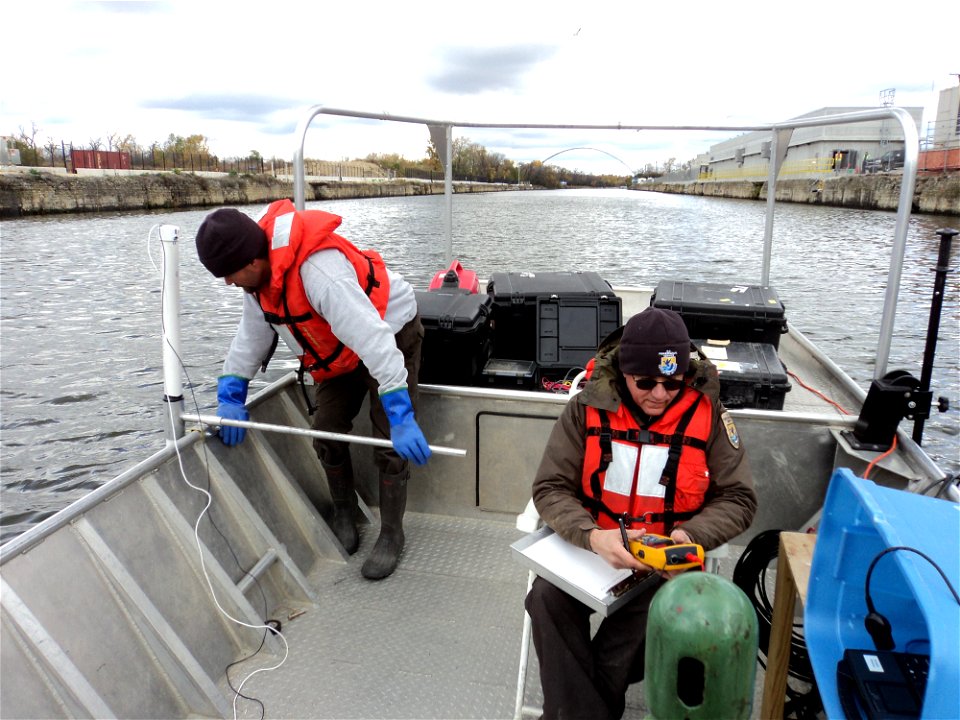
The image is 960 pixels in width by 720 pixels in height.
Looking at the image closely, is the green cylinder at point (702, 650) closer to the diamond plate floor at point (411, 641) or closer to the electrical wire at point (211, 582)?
the diamond plate floor at point (411, 641)

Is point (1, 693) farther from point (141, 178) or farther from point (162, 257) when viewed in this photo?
point (141, 178)

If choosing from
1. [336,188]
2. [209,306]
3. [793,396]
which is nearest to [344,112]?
[793,396]

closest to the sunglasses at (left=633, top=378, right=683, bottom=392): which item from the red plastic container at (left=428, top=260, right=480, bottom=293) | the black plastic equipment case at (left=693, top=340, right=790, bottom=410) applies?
the black plastic equipment case at (left=693, top=340, right=790, bottom=410)

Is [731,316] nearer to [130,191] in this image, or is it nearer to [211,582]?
[211,582]

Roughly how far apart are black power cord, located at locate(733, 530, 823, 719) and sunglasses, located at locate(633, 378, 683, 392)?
0.69 m

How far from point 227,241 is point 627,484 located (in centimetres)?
164

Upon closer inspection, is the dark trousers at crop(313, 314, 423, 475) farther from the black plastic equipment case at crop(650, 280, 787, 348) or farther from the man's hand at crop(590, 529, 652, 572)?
the black plastic equipment case at crop(650, 280, 787, 348)

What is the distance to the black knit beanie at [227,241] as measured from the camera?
246cm

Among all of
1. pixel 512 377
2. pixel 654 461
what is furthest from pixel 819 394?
pixel 654 461

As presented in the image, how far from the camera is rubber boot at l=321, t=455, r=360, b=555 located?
3391 mm

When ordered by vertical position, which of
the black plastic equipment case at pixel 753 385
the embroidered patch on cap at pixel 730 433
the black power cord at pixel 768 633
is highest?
the embroidered patch on cap at pixel 730 433

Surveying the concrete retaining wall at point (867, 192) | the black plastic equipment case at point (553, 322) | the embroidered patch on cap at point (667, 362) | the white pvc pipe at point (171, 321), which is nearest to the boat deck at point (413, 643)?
the white pvc pipe at point (171, 321)

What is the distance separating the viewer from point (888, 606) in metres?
1.47

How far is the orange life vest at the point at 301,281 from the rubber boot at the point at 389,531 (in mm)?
→ 592
